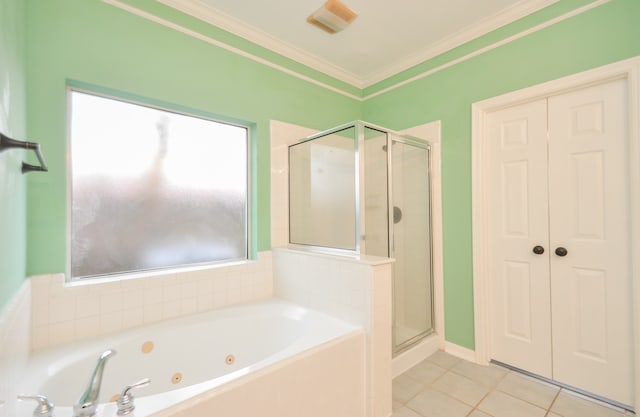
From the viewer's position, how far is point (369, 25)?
7.24ft

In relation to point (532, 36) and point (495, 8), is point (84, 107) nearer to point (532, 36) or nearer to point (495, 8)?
point (495, 8)

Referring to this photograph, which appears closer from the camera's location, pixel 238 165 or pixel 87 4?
pixel 87 4

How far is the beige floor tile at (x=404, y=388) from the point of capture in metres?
1.83

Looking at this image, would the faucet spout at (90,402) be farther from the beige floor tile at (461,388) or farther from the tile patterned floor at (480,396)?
the beige floor tile at (461,388)

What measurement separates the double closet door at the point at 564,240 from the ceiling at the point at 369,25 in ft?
2.39

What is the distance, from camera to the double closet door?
1697mm

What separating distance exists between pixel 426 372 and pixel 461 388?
0.86 feet

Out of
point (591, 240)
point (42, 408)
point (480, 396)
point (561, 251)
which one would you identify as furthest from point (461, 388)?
point (42, 408)

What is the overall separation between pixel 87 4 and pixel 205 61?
0.67 meters

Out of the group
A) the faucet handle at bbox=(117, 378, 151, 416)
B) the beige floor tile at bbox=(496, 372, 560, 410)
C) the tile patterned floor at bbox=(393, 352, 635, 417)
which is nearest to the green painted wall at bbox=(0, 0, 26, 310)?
the faucet handle at bbox=(117, 378, 151, 416)

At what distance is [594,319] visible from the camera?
177 centimetres

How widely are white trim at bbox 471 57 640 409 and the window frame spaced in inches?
70.2

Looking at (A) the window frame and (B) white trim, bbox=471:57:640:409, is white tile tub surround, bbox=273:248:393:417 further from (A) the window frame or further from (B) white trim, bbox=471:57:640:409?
(B) white trim, bbox=471:57:640:409

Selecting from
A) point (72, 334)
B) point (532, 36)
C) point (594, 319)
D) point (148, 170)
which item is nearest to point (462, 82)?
point (532, 36)
